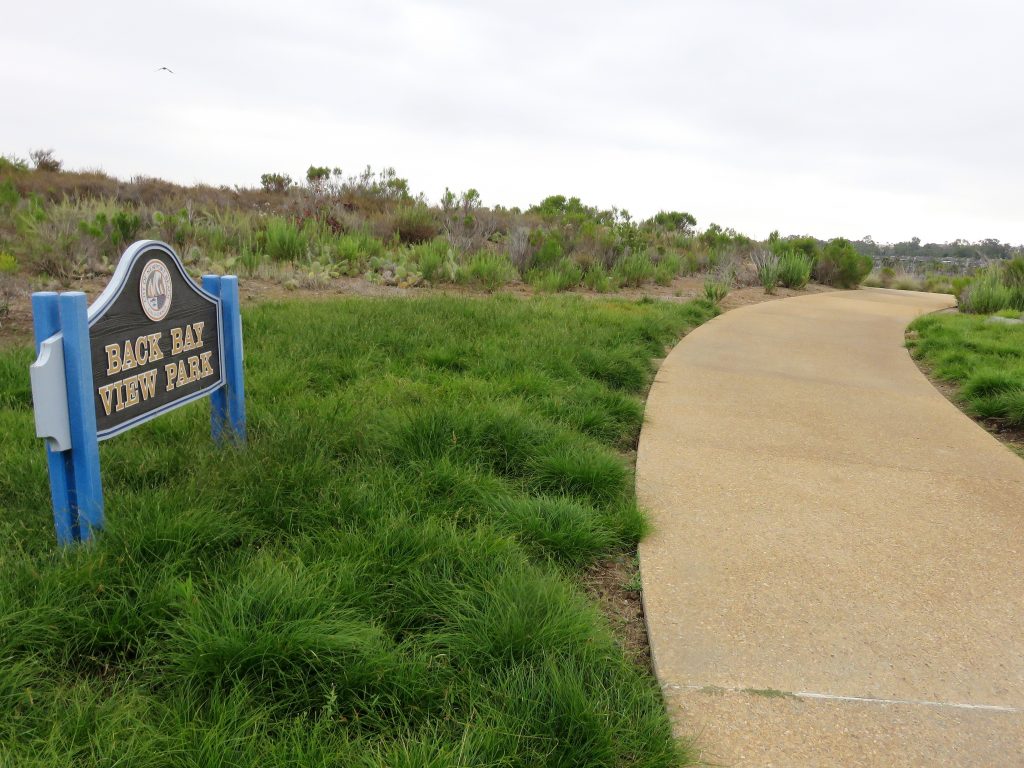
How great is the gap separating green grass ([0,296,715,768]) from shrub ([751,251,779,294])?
34.8ft

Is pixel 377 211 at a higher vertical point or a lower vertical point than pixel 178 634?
higher

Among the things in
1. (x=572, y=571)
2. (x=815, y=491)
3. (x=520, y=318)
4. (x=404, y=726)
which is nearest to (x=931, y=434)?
(x=815, y=491)

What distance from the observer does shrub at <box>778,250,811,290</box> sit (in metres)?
15.0

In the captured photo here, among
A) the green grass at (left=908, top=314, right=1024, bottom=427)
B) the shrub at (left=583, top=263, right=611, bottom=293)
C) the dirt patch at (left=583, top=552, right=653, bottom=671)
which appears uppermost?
the shrub at (left=583, top=263, right=611, bottom=293)

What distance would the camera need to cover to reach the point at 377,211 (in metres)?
17.1

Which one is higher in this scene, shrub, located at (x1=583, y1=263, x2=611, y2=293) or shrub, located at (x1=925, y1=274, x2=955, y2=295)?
shrub, located at (x1=583, y1=263, x2=611, y2=293)

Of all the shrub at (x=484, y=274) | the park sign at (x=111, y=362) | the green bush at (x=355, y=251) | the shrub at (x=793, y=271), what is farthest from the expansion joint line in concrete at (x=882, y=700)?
the shrub at (x=793, y=271)

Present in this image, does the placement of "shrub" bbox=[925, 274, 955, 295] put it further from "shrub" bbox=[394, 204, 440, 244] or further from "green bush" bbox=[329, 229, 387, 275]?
"green bush" bbox=[329, 229, 387, 275]

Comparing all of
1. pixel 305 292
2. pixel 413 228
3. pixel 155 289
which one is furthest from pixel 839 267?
pixel 155 289

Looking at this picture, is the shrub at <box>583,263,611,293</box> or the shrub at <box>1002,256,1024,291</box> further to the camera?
the shrub at <box>1002,256,1024,291</box>

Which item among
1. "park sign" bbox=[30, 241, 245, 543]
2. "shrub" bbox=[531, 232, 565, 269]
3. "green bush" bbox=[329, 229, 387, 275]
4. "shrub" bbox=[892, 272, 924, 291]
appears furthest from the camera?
"shrub" bbox=[892, 272, 924, 291]

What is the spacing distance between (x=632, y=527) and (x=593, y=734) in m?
1.40

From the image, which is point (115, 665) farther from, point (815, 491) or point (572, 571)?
point (815, 491)

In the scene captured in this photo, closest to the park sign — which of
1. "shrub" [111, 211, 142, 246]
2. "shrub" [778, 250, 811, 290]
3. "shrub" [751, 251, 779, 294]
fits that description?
"shrub" [111, 211, 142, 246]
